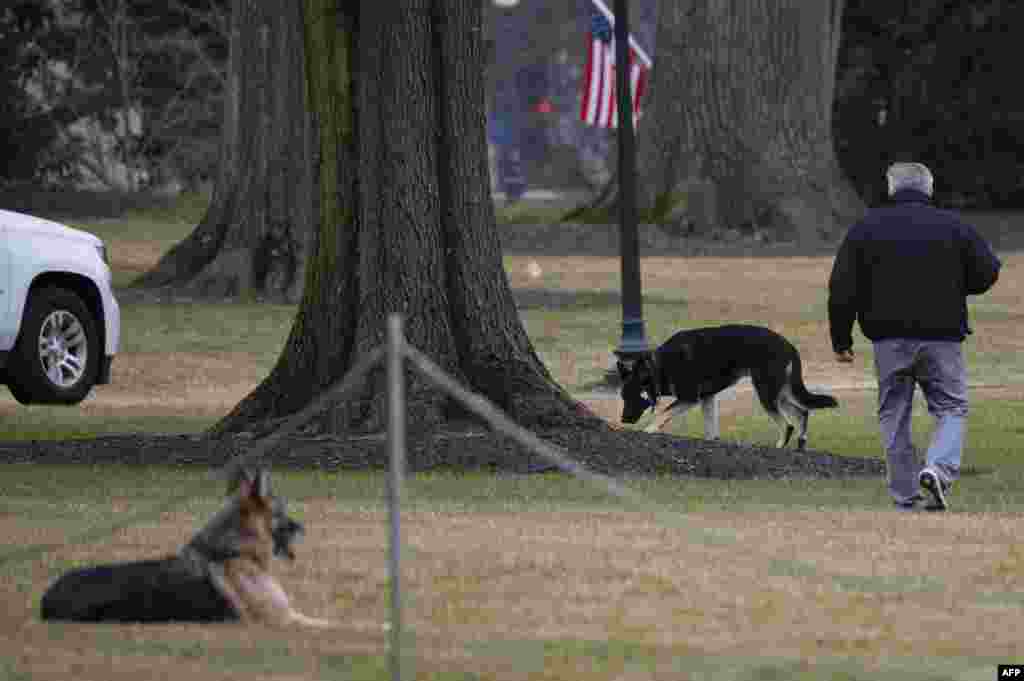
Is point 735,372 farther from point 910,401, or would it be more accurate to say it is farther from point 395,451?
point 395,451

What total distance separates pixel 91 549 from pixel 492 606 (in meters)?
2.11

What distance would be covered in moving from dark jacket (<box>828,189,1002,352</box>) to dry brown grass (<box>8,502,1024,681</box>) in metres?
1.72

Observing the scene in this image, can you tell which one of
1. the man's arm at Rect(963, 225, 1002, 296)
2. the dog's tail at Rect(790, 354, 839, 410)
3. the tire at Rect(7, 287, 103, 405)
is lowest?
the dog's tail at Rect(790, 354, 839, 410)

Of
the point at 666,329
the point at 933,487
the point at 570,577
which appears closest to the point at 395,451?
the point at 570,577

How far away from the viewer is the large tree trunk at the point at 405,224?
15656mm

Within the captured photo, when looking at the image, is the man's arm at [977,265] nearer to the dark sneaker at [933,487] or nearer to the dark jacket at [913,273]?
the dark jacket at [913,273]

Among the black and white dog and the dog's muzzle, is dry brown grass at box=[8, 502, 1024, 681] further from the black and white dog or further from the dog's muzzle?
the dog's muzzle

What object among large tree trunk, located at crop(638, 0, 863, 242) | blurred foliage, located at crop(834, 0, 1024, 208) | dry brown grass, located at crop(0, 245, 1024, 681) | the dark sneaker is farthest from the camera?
blurred foliage, located at crop(834, 0, 1024, 208)

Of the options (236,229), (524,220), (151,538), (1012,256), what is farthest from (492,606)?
(524,220)

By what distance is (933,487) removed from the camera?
13461 mm

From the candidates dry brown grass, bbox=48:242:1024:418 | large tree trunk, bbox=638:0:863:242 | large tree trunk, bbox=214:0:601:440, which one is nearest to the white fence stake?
large tree trunk, bbox=214:0:601:440

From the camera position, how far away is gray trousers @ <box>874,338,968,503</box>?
13688 mm

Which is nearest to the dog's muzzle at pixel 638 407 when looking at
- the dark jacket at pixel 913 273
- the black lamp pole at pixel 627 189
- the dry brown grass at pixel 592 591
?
the black lamp pole at pixel 627 189

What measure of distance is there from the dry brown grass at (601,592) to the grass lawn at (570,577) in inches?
0.6
